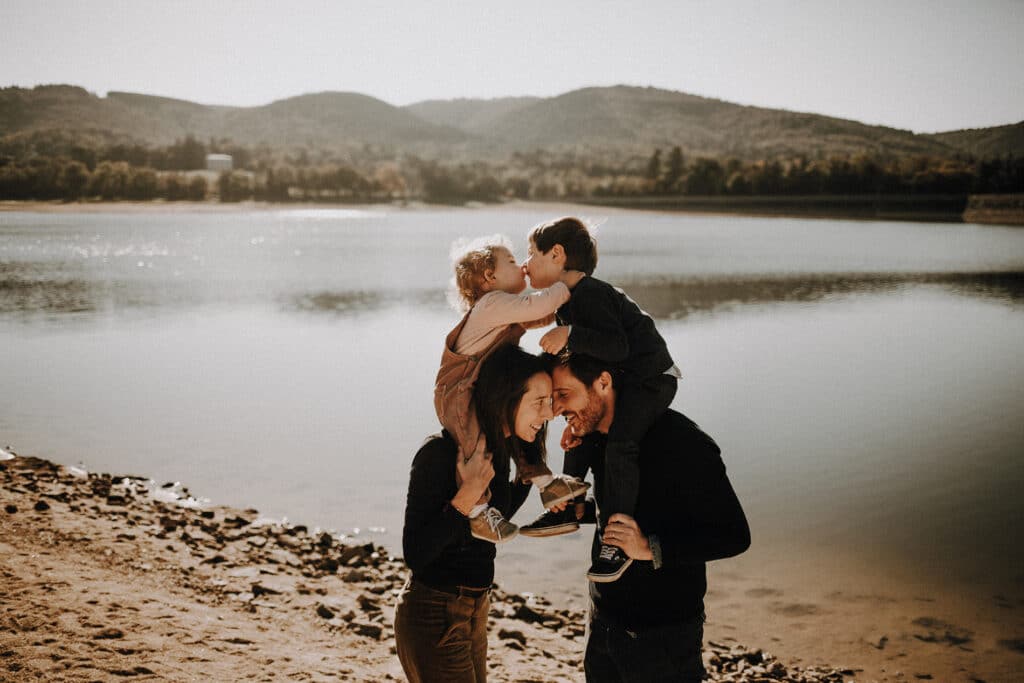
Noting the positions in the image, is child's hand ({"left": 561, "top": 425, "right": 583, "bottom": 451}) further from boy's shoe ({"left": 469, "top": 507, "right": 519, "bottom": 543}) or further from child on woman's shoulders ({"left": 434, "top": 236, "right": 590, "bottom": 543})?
boy's shoe ({"left": 469, "top": 507, "right": 519, "bottom": 543})

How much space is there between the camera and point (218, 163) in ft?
367

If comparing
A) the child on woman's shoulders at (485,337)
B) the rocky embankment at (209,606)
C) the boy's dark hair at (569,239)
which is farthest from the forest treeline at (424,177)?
the child on woman's shoulders at (485,337)

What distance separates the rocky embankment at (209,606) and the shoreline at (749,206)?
156 ft

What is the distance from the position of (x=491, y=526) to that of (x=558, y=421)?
32.3ft

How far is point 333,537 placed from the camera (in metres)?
7.60

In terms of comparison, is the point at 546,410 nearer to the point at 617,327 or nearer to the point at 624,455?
the point at 624,455

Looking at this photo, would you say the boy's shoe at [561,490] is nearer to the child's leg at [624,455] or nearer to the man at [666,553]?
the child's leg at [624,455]

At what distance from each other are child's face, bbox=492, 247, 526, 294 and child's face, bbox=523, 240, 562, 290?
0.87ft

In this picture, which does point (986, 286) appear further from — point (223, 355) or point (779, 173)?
point (779, 173)

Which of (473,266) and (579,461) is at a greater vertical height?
(473,266)

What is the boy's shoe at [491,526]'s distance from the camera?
2.49m

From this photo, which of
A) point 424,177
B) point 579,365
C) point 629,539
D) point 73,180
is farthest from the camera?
point 424,177

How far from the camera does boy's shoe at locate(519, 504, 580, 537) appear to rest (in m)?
2.80

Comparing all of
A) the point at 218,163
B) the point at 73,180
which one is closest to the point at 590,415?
the point at 73,180
